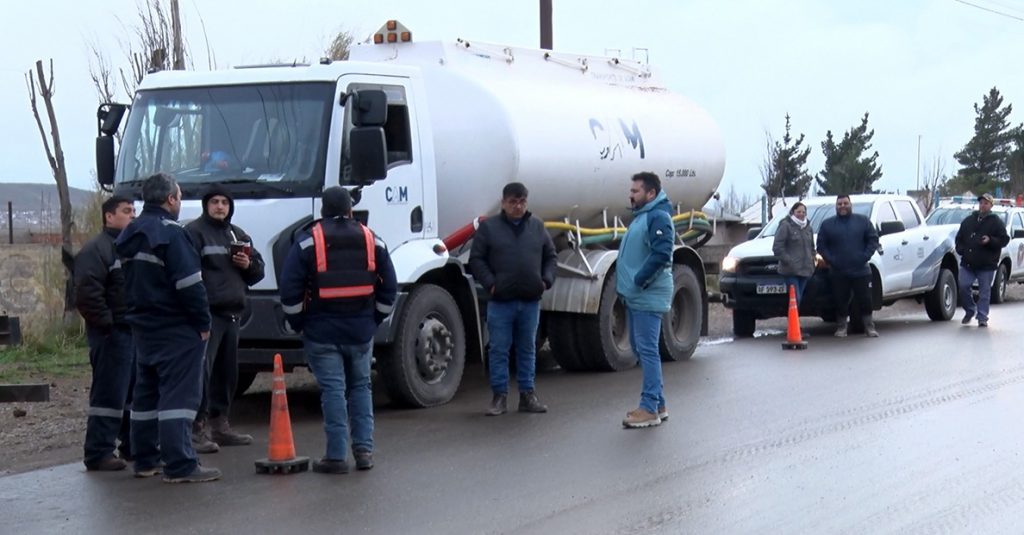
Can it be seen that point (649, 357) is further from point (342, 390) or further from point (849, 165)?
point (849, 165)

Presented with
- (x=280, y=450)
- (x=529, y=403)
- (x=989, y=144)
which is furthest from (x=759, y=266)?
(x=989, y=144)

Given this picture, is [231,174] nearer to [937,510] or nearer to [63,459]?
[63,459]

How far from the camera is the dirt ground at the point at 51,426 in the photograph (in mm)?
9664

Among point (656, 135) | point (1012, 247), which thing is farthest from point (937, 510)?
point (1012, 247)

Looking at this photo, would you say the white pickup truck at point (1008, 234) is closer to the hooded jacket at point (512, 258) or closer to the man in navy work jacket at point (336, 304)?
the hooded jacket at point (512, 258)

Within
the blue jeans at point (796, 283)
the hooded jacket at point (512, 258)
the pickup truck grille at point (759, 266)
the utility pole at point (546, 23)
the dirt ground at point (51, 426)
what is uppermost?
the utility pole at point (546, 23)

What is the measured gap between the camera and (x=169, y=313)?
8.43 m

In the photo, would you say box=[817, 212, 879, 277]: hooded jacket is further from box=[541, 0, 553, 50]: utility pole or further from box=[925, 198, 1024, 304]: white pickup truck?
box=[925, 198, 1024, 304]: white pickup truck

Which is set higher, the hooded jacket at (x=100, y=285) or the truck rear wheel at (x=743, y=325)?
the hooded jacket at (x=100, y=285)

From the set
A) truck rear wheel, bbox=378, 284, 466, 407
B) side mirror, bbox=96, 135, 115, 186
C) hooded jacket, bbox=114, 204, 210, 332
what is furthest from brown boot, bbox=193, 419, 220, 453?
side mirror, bbox=96, 135, 115, 186

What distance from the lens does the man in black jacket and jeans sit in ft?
36.4

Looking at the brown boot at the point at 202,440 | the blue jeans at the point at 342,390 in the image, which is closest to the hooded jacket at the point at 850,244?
the blue jeans at the point at 342,390

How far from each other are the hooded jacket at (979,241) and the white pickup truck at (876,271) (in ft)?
2.71

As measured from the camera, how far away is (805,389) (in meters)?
12.4
